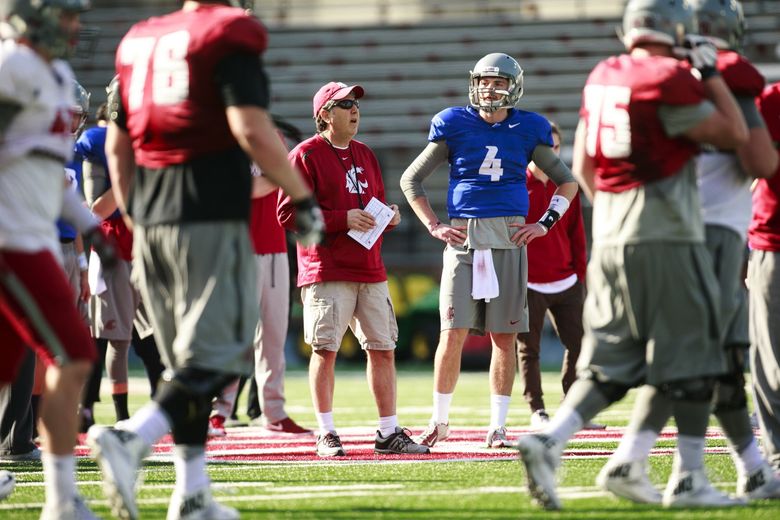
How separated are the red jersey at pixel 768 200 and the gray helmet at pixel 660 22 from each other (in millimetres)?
551

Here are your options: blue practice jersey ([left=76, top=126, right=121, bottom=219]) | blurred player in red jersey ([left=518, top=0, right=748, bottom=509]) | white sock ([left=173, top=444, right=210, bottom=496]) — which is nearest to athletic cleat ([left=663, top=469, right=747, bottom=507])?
blurred player in red jersey ([left=518, top=0, right=748, bottom=509])

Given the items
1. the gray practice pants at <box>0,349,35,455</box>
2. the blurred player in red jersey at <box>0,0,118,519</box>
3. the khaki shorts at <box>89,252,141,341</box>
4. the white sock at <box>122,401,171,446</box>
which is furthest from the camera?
the khaki shorts at <box>89,252,141,341</box>

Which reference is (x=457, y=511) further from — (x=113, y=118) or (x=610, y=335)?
(x=113, y=118)

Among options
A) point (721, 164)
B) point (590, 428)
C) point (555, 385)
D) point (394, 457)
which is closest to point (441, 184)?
point (555, 385)

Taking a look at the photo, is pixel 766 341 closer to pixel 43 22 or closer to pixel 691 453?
pixel 691 453

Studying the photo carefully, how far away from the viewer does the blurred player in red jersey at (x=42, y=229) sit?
13.5ft

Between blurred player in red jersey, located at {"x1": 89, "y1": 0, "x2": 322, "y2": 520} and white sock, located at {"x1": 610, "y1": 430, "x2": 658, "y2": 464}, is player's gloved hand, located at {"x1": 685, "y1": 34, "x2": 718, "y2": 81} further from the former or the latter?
blurred player in red jersey, located at {"x1": 89, "y1": 0, "x2": 322, "y2": 520}

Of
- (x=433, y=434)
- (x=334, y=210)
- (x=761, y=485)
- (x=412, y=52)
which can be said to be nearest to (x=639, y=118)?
(x=761, y=485)

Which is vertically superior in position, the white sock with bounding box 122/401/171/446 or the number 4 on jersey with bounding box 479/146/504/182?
the number 4 on jersey with bounding box 479/146/504/182

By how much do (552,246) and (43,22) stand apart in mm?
5050

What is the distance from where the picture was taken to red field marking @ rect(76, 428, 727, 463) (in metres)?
6.55

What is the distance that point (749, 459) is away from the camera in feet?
16.2

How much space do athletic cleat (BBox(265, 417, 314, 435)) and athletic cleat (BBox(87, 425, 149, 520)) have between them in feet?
12.9

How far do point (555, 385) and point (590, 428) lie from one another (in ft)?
17.6
